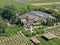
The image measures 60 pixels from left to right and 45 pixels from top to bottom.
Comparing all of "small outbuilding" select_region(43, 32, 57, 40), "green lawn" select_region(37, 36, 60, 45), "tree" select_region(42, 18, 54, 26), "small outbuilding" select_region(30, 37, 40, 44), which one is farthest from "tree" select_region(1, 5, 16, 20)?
"green lawn" select_region(37, 36, 60, 45)

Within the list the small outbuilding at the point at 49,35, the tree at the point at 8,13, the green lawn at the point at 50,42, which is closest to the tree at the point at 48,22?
the small outbuilding at the point at 49,35

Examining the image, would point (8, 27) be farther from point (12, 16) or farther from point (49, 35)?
point (49, 35)

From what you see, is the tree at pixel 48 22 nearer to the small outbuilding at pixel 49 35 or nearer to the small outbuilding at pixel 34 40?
the small outbuilding at pixel 49 35

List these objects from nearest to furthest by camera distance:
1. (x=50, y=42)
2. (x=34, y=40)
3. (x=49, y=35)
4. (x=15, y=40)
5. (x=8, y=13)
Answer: (x=15, y=40), (x=50, y=42), (x=34, y=40), (x=49, y=35), (x=8, y=13)

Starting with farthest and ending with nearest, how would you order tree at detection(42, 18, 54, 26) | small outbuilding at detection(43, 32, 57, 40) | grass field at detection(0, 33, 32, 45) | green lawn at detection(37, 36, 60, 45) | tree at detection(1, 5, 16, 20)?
tree at detection(1, 5, 16, 20) < tree at detection(42, 18, 54, 26) < small outbuilding at detection(43, 32, 57, 40) < green lawn at detection(37, 36, 60, 45) < grass field at detection(0, 33, 32, 45)

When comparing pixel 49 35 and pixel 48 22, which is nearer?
pixel 49 35

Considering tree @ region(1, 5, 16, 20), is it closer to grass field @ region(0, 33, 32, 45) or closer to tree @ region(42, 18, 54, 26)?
tree @ region(42, 18, 54, 26)

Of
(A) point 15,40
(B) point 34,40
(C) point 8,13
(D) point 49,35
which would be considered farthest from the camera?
(C) point 8,13

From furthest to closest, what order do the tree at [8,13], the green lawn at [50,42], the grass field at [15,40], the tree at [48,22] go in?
the tree at [8,13], the tree at [48,22], the green lawn at [50,42], the grass field at [15,40]

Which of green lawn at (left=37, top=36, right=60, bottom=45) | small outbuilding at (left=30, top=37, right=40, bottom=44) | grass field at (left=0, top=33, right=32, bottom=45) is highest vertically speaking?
grass field at (left=0, top=33, right=32, bottom=45)

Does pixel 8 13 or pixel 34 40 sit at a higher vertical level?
pixel 8 13

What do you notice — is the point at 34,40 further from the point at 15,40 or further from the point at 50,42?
the point at 15,40

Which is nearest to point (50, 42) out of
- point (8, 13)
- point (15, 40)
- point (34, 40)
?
point (34, 40)
